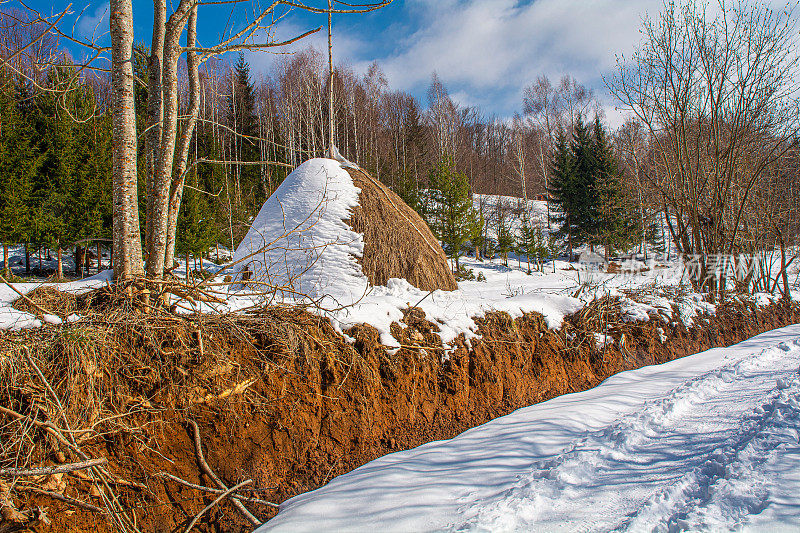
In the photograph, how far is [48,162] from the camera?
19.9 meters

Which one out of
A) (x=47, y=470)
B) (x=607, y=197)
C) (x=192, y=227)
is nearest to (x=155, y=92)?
(x=47, y=470)

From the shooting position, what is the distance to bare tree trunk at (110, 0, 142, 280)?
306cm

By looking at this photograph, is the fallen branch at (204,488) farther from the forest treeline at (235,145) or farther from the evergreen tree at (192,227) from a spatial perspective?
the evergreen tree at (192,227)

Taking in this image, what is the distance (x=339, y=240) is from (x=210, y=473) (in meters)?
3.22

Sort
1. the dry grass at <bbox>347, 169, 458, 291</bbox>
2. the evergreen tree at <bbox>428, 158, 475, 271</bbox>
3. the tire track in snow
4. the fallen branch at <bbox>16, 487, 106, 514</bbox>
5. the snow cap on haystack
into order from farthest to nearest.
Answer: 1. the evergreen tree at <bbox>428, 158, 475, 271</bbox>
2. the dry grass at <bbox>347, 169, 458, 291</bbox>
3. the snow cap on haystack
4. the tire track in snow
5. the fallen branch at <bbox>16, 487, 106, 514</bbox>

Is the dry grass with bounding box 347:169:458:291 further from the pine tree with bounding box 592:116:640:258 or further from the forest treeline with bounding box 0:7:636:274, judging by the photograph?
the pine tree with bounding box 592:116:640:258

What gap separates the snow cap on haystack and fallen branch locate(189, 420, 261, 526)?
6.90 ft

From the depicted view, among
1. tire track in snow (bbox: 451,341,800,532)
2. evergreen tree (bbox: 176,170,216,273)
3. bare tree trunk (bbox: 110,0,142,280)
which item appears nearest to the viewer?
tire track in snow (bbox: 451,341,800,532)

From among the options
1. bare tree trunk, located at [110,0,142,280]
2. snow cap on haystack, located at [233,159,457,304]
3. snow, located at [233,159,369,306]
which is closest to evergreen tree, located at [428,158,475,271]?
snow cap on haystack, located at [233,159,457,304]

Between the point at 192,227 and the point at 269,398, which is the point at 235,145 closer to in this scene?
the point at 192,227

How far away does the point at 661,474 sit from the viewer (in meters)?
2.48

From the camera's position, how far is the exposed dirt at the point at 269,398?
90.6 inches

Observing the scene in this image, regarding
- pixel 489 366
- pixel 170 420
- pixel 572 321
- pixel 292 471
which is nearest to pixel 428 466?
pixel 292 471

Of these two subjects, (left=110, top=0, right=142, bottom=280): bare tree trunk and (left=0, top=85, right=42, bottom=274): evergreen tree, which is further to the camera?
(left=0, top=85, right=42, bottom=274): evergreen tree
